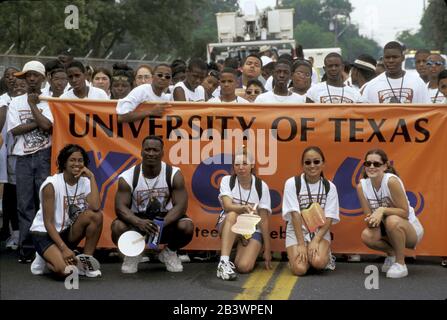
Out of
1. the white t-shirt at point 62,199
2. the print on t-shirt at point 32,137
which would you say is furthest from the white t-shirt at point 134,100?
the white t-shirt at point 62,199

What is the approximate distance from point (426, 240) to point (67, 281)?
3.62 m

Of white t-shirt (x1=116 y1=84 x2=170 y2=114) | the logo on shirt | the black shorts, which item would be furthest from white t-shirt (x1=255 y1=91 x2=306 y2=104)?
the black shorts

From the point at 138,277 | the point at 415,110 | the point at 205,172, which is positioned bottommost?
the point at 138,277

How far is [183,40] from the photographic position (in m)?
50.3

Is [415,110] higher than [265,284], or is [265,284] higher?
[415,110]

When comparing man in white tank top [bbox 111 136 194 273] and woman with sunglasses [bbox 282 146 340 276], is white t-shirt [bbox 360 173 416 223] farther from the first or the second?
man in white tank top [bbox 111 136 194 273]

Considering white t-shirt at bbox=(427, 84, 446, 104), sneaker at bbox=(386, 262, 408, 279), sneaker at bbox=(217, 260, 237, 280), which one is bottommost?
sneaker at bbox=(386, 262, 408, 279)

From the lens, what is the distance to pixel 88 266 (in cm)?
757

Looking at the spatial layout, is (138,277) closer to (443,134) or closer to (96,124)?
(96,124)

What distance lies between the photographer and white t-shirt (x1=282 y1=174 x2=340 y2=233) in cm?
792

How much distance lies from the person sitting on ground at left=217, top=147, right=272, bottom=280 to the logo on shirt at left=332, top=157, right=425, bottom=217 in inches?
33.7

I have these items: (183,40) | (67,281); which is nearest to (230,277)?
(67,281)

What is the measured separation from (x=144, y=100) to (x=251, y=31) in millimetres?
17582

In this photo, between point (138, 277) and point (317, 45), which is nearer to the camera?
point (138, 277)
